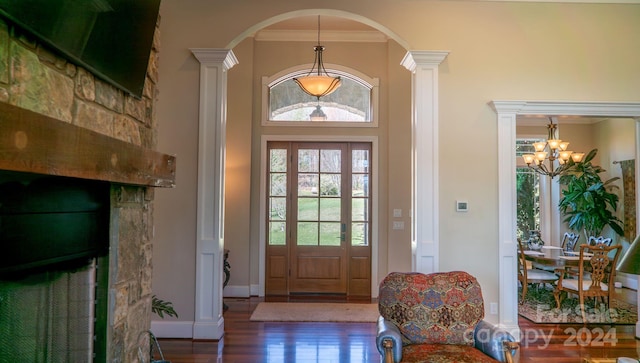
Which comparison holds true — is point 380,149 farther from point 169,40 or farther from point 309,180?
point 169,40

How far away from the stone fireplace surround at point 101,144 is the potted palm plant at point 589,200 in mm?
7346

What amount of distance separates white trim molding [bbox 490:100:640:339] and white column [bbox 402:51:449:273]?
68cm

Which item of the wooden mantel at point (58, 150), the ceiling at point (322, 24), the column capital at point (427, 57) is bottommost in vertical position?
the wooden mantel at point (58, 150)

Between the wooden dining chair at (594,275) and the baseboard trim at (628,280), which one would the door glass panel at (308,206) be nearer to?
the wooden dining chair at (594,275)

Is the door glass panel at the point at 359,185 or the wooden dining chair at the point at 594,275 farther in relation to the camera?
the door glass panel at the point at 359,185

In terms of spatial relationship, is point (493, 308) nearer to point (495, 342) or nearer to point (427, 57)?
point (495, 342)

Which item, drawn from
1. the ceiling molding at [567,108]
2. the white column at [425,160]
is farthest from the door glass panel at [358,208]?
the ceiling molding at [567,108]

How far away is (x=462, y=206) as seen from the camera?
4.01 metres

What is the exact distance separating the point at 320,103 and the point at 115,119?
471 cm

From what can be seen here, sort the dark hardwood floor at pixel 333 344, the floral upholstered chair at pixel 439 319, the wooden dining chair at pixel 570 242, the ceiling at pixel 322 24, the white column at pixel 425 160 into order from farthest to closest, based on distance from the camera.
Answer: the wooden dining chair at pixel 570 242, the ceiling at pixel 322 24, the white column at pixel 425 160, the dark hardwood floor at pixel 333 344, the floral upholstered chair at pixel 439 319

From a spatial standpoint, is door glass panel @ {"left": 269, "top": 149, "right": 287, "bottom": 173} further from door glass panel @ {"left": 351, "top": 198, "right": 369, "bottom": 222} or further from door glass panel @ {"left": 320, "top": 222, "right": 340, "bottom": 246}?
door glass panel @ {"left": 351, "top": 198, "right": 369, "bottom": 222}

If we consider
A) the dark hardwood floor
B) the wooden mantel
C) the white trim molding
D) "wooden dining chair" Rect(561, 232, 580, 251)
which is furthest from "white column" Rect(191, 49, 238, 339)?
"wooden dining chair" Rect(561, 232, 580, 251)

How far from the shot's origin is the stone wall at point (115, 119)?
1.18m

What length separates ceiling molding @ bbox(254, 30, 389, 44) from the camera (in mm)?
6094
